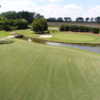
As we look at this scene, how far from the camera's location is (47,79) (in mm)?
7766

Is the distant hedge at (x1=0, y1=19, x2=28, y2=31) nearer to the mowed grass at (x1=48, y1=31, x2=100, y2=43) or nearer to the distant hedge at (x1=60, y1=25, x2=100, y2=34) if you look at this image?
the distant hedge at (x1=60, y1=25, x2=100, y2=34)

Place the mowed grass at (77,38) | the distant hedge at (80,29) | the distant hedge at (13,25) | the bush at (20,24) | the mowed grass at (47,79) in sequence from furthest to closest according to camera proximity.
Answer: the bush at (20,24), the distant hedge at (13,25), the distant hedge at (80,29), the mowed grass at (77,38), the mowed grass at (47,79)

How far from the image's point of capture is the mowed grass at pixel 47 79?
Result: 6406 mm

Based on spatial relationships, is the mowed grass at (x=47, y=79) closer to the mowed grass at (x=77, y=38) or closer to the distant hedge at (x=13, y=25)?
the mowed grass at (x=77, y=38)

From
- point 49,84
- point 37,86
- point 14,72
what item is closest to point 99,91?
point 49,84

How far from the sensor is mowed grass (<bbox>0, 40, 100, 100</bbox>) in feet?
21.0

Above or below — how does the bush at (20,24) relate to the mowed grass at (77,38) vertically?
above

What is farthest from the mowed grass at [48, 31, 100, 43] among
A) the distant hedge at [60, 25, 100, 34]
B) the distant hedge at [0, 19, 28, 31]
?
the distant hedge at [0, 19, 28, 31]

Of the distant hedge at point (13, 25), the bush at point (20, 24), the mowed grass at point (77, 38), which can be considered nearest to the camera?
the mowed grass at point (77, 38)

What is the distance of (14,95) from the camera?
6270 mm

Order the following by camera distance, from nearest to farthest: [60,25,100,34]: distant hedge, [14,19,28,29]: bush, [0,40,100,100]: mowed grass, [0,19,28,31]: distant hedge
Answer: [0,40,100,100]: mowed grass < [60,25,100,34]: distant hedge < [0,19,28,31]: distant hedge < [14,19,28,29]: bush

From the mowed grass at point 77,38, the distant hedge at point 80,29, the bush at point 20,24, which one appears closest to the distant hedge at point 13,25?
the bush at point 20,24

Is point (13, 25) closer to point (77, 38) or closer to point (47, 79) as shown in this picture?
point (77, 38)

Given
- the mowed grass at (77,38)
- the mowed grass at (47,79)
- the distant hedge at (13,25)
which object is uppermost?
the distant hedge at (13,25)
